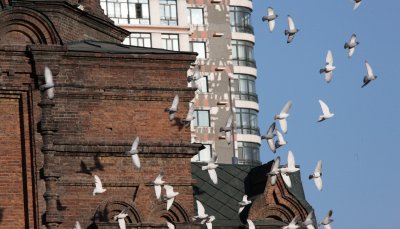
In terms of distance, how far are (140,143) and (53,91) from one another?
3.68 m

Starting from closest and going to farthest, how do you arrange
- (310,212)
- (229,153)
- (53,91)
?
(53,91)
(310,212)
(229,153)

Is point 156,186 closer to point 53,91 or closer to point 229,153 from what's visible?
point 53,91

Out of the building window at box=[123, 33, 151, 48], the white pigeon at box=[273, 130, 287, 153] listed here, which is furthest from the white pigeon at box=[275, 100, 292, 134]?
the building window at box=[123, 33, 151, 48]

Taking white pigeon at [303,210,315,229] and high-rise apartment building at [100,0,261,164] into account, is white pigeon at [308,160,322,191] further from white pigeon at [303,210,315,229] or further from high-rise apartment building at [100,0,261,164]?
high-rise apartment building at [100,0,261,164]

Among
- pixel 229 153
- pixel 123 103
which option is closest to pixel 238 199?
pixel 123 103

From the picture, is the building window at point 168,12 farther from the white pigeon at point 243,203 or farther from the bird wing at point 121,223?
the bird wing at point 121,223

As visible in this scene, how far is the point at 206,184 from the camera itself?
80.6 metres

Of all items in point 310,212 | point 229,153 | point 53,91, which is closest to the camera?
point 53,91

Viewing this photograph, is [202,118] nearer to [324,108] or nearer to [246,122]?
[246,122]

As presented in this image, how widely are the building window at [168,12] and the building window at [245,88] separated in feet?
19.5

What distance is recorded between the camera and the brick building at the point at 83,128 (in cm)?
7419

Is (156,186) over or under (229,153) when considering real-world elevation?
under

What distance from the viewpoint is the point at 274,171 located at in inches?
3046

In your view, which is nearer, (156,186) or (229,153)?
(156,186)
